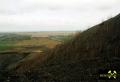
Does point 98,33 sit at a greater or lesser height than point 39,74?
greater

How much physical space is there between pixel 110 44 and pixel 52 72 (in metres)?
6.46

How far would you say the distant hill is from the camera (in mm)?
15336

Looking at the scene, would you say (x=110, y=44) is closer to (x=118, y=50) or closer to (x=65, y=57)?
(x=118, y=50)

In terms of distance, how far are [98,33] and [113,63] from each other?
7.25m

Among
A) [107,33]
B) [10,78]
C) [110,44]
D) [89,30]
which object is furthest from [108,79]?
[89,30]

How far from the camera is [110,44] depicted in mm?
A: 20812

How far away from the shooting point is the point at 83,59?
1966cm

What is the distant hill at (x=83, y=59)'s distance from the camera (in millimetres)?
15336

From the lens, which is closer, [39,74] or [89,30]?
[39,74]

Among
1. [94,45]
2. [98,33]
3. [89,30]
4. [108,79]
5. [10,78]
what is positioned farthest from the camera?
[89,30]

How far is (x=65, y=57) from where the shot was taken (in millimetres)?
22219

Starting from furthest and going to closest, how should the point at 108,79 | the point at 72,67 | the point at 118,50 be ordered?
the point at 118,50 → the point at 72,67 → the point at 108,79

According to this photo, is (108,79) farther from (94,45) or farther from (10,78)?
(94,45)

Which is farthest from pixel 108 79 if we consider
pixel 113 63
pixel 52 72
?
pixel 52 72
